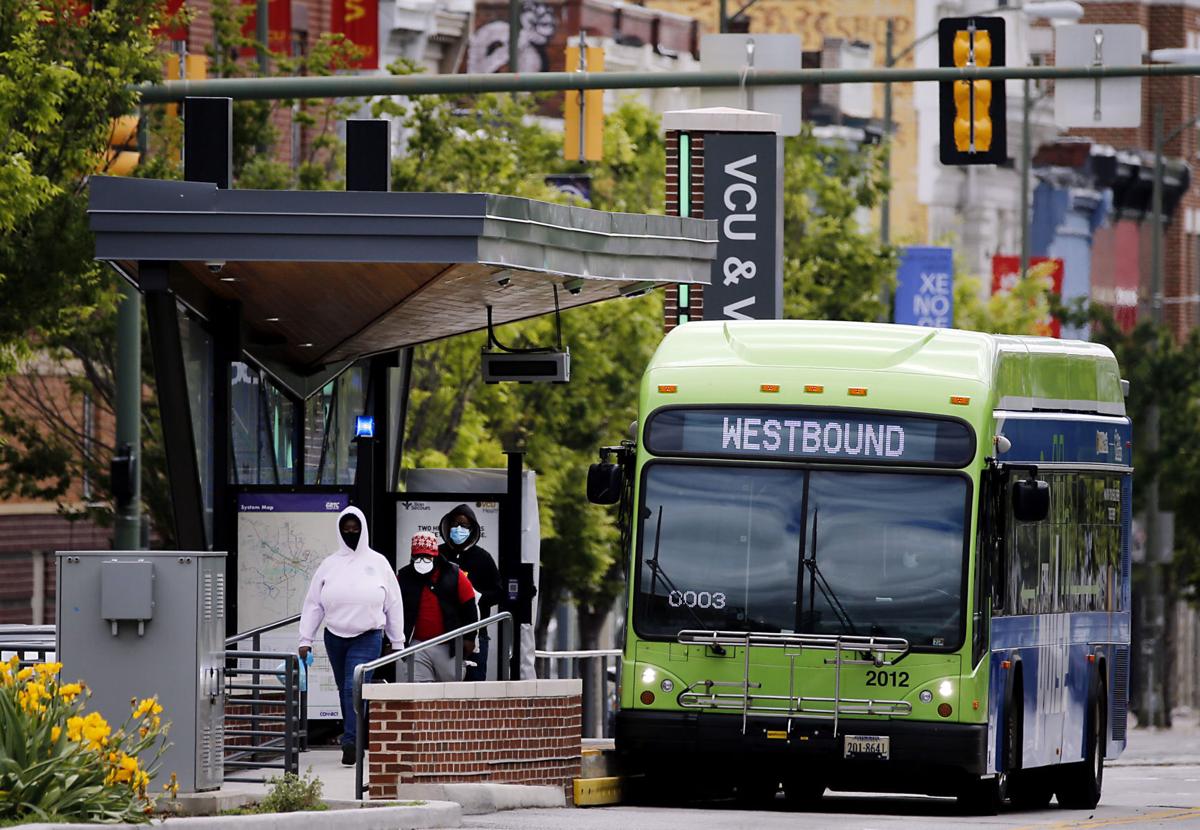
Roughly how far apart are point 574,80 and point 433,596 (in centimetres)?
508

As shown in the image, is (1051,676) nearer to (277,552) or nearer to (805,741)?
(805,741)

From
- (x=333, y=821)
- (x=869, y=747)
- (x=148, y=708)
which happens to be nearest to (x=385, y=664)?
(x=333, y=821)

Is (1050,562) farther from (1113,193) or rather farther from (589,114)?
(1113,193)

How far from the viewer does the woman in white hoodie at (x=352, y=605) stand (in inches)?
726

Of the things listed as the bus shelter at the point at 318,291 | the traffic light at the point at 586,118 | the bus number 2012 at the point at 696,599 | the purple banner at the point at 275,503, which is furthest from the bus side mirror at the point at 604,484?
the traffic light at the point at 586,118

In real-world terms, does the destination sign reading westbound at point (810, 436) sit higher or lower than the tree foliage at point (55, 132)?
lower

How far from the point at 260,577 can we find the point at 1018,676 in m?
5.38

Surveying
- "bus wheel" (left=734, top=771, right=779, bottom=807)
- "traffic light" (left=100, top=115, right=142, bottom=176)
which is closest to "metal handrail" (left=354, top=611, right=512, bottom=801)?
"bus wheel" (left=734, top=771, right=779, bottom=807)

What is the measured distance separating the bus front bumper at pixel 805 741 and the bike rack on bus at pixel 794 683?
0.06 meters

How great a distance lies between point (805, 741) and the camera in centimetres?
1880

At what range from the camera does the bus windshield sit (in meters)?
19.0

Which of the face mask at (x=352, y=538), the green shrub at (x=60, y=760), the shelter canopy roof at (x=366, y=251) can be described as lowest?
the green shrub at (x=60, y=760)

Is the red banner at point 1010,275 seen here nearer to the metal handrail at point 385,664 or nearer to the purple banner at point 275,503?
the purple banner at point 275,503

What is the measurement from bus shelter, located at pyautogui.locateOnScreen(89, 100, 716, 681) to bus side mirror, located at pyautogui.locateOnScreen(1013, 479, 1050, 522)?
3254 mm
